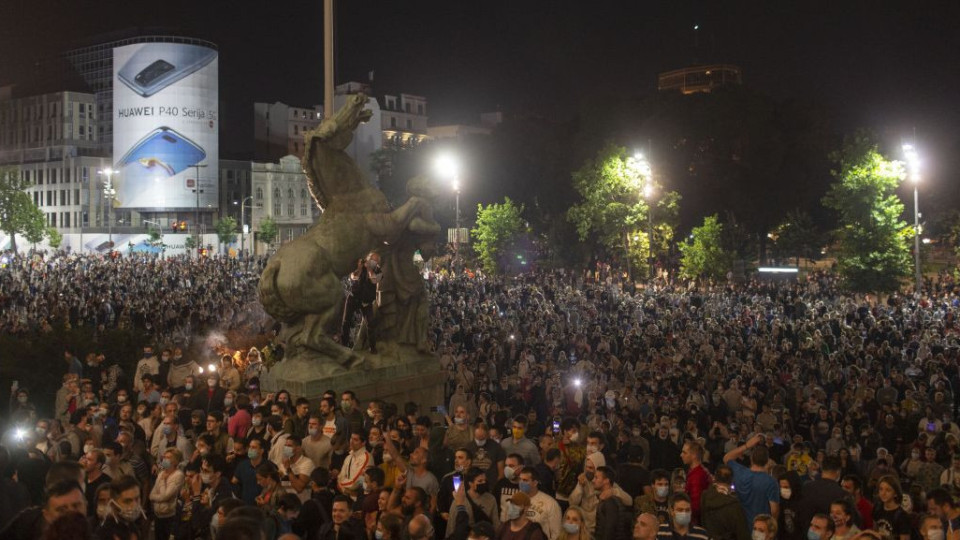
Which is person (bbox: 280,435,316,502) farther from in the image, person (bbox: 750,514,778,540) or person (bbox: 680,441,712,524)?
person (bbox: 750,514,778,540)

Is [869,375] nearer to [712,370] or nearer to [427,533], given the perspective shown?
[712,370]

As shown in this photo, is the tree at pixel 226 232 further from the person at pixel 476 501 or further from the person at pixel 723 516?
the person at pixel 723 516

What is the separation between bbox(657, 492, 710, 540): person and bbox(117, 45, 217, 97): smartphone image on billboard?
75.1 m

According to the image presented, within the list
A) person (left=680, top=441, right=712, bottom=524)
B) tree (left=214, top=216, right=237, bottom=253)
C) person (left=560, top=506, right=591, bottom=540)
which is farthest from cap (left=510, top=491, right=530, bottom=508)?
tree (left=214, top=216, right=237, bottom=253)

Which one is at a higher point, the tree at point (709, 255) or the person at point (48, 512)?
Answer: the tree at point (709, 255)

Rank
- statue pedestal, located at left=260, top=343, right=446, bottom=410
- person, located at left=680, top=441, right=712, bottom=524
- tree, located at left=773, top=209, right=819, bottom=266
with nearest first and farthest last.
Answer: person, located at left=680, top=441, right=712, bottom=524
statue pedestal, located at left=260, top=343, right=446, bottom=410
tree, located at left=773, top=209, right=819, bottom=266

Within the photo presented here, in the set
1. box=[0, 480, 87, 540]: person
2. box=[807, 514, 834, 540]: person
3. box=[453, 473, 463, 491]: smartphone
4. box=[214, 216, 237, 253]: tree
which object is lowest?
box=[807, 514, 834, 540]: person

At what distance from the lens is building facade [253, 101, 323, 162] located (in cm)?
9600

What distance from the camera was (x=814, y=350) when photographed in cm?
1770

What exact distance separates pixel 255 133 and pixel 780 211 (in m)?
64.2

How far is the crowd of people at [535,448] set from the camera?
6340 millimetres

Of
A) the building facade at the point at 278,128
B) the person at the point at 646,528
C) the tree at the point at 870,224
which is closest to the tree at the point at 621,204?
the tree at the point at 870,224

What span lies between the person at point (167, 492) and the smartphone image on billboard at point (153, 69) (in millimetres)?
72342

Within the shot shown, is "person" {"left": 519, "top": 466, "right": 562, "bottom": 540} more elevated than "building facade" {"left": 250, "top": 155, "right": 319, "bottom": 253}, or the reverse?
"building facade" {"left": 250, "top": 155, "right": 319, "bottom": 253}
